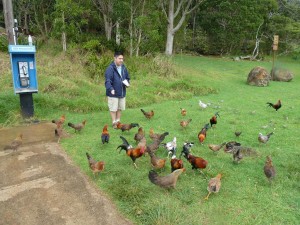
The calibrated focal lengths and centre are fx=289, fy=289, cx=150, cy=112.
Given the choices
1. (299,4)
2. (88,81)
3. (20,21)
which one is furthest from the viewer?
(299,4)

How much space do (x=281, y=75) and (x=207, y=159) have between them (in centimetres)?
1345

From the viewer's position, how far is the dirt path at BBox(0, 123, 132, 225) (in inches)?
151

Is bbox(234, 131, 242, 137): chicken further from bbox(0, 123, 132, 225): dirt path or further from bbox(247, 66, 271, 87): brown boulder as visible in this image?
bbox(247, 66, 271, 87): brown boulder

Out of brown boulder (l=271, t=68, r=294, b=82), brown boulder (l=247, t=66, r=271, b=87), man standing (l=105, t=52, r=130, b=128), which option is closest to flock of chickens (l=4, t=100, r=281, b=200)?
man standing (l=105, t=52, r=130, b=128)

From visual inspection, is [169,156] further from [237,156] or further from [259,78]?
[259,78]

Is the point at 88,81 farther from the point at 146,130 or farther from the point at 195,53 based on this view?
the point at 195,53

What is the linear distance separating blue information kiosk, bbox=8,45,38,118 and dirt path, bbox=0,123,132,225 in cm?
192

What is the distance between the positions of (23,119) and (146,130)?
332cm

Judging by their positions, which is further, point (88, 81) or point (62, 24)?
point (62, 24)

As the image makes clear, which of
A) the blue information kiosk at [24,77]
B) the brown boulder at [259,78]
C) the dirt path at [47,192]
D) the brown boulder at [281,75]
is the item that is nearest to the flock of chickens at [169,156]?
the dirt path at [47,192]

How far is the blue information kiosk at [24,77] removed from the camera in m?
7.57

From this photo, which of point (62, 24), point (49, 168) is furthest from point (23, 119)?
point (62, 24)

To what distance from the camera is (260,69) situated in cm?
1512

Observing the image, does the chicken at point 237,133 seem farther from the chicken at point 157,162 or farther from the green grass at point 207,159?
the chicken at point 157,162
